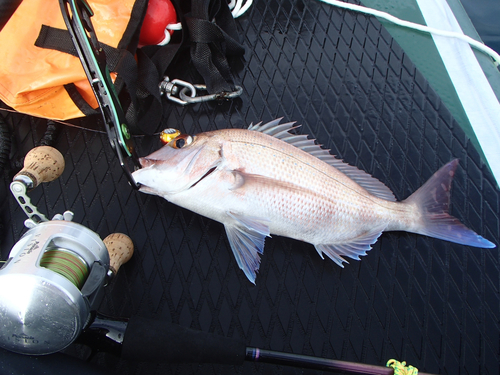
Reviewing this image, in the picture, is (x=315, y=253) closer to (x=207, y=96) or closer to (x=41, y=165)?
(x=207, y=96)

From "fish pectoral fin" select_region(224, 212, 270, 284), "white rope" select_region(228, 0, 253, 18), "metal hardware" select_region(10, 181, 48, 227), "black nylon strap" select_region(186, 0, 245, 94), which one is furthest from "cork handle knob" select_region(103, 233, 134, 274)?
"white rope" select_region(228, 0, 253, 18)

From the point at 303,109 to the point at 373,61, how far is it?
0.56 metres

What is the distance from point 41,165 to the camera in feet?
3.83

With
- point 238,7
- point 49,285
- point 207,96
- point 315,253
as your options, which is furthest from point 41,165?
point 238,7

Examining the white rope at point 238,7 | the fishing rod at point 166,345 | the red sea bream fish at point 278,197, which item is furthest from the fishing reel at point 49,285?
the white rope at point 238,7

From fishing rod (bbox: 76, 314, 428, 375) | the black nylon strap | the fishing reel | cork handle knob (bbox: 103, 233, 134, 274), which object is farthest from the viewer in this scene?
the black nylon strap

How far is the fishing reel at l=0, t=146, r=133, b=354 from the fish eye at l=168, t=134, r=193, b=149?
Answer: 54cm

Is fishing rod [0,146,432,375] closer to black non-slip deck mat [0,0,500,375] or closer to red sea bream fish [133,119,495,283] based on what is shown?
black non-slip deck mat [0,0,500,375]

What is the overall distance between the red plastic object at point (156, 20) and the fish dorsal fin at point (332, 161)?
70 centimetres

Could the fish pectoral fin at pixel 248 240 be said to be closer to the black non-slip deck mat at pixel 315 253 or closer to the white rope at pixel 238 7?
the black non-slip deck mat at pixel 315 253

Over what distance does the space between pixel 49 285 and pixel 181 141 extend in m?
0.80

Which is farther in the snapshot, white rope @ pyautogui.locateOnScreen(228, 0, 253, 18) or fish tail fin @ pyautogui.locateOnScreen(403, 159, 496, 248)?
white rope @ pyautogui.locateOnScreen(228, 0, 253, 18)

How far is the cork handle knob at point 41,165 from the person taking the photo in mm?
1135

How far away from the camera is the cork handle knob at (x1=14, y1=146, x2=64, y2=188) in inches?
44.7
